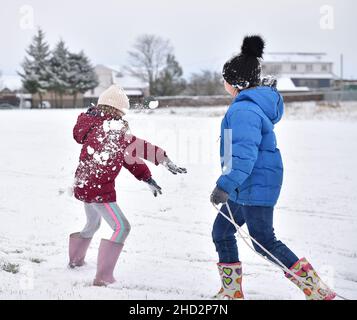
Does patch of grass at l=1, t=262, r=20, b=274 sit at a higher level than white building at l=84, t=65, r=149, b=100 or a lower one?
lower

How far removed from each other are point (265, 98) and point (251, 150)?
1.49 ft

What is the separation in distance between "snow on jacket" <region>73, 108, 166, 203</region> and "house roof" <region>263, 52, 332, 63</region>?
A: 82728mm

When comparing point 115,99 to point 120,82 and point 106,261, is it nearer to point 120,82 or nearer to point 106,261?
point 106,261

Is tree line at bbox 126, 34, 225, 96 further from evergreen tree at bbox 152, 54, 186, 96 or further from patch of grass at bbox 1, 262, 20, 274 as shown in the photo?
patch of grass at bbox 1, 262, 20, 274

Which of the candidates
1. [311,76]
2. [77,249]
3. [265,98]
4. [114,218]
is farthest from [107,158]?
[311,76]

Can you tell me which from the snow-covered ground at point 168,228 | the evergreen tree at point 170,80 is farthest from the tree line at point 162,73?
the snow-covered ground at point 168,228

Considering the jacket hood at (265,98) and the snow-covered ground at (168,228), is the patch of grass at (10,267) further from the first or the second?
the jacket hood at (265,98)

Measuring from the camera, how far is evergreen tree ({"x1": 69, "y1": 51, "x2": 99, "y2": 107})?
172 ft

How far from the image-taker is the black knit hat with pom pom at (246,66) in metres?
3.68

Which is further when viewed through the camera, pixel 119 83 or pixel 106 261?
pixel 119 83

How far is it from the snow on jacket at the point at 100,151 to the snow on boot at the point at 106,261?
15.2 inches

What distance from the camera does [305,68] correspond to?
8856 centimetres

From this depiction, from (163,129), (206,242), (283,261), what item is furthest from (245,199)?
(163,129)

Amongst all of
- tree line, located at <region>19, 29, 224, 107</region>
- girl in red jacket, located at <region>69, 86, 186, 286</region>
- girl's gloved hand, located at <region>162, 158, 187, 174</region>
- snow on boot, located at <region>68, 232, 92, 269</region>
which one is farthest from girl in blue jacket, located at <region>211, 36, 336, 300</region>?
tree line, located at <region>19, 29, 224, 107</region>
